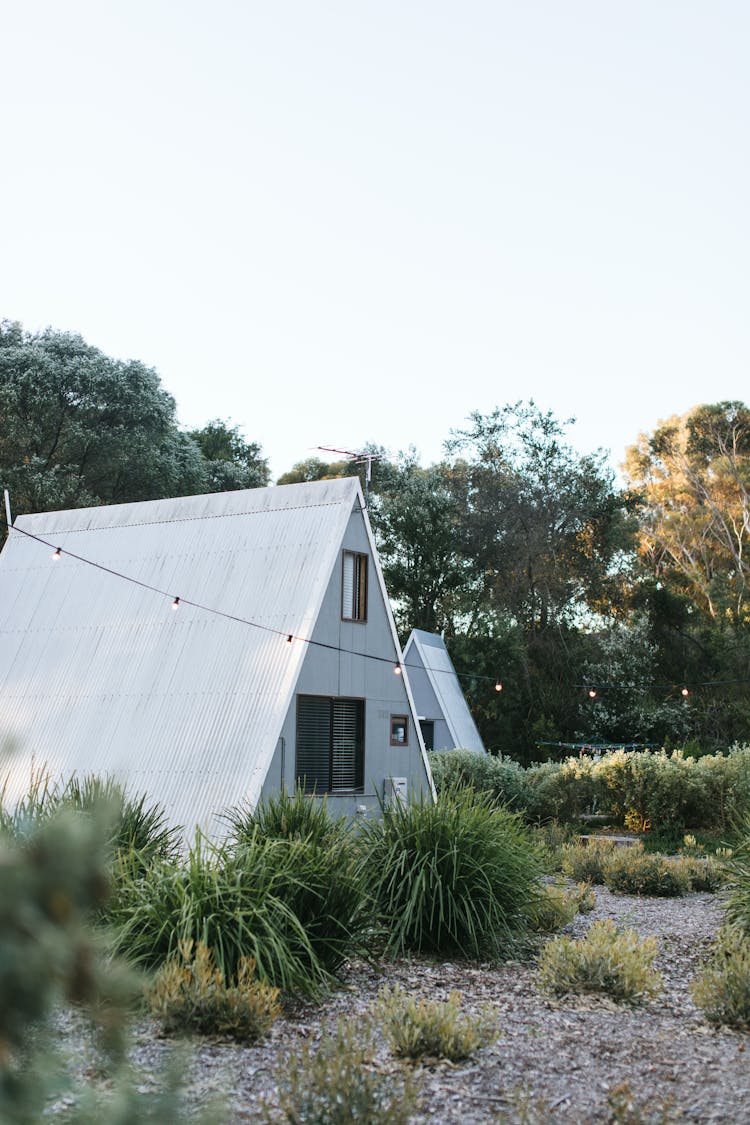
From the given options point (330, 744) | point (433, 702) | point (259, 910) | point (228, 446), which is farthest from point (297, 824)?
point (228, 446)

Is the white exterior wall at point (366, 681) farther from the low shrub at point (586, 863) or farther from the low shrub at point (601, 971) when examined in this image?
the low shrub at point (601, 971)

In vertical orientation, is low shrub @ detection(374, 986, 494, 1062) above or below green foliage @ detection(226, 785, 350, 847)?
below

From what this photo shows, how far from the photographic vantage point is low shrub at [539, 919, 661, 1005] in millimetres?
7176

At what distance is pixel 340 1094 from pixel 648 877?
9514 mm

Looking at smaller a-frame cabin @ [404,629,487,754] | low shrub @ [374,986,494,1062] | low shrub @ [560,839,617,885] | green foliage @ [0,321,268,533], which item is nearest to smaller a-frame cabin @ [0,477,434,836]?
low shrub @ [560,839,617,885]

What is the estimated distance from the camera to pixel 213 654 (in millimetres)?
14539

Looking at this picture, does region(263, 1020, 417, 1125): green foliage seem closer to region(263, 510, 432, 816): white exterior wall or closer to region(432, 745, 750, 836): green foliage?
region(263, 510, 432, 816): white exterior wall

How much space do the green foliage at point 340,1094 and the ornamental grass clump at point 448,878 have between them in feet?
10.7

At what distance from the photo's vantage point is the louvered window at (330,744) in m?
14.4

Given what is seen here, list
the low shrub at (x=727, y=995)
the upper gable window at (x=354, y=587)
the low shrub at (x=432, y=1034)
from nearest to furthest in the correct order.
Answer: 1. the low shrub at (x=432, y=1034)
2. the low shrub at (x=727, y=995)
3. the upper gable window at (x=354, y=587)

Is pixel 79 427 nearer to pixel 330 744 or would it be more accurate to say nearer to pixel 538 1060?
pixel 330 744

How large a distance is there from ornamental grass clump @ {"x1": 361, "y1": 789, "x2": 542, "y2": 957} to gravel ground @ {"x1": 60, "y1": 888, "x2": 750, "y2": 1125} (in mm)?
575

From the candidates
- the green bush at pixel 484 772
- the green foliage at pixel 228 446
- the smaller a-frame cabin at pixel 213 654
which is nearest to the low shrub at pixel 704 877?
the smaller a-frame cabin at pixel 213 654

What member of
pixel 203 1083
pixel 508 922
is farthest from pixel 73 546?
pixel 203 1083
